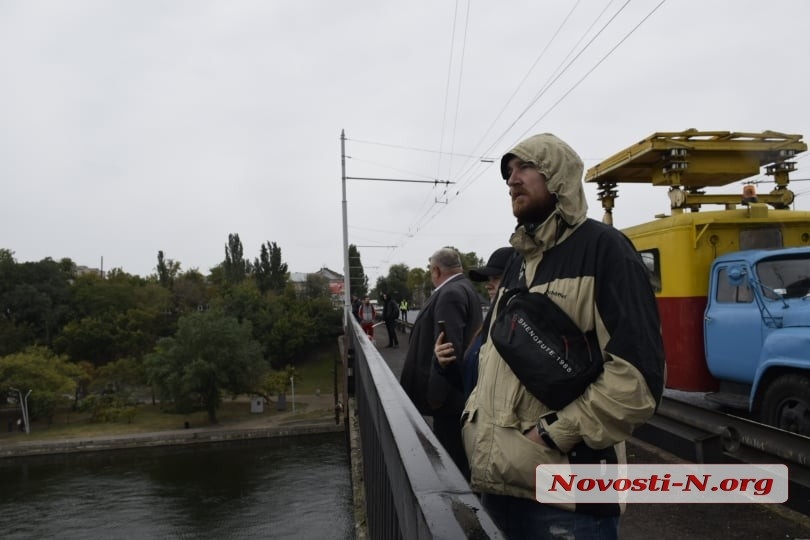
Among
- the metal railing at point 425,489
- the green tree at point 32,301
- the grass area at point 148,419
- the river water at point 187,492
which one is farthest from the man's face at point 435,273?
the green tree at point 32,301

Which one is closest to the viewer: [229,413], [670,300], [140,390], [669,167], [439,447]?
[439,447]

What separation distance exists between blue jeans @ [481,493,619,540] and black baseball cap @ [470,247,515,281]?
1826mm

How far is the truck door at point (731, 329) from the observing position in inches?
240

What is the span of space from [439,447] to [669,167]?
7.12 meters

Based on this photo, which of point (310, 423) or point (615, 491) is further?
point (310, 423)

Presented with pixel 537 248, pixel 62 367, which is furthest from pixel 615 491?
pixel 62 367

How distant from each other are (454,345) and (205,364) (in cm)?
6196

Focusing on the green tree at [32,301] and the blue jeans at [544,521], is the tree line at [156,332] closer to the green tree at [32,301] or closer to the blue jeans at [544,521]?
the green tree at [32,301]

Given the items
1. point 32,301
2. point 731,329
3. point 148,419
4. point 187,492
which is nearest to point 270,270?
point 32,301

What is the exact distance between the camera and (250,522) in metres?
39.9

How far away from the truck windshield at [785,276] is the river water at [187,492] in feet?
102

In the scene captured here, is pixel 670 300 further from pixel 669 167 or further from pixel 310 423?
pixel 310 423

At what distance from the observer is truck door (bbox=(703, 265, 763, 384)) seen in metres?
6.10

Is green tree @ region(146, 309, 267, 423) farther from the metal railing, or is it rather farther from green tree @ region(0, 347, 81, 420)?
the metal railing
